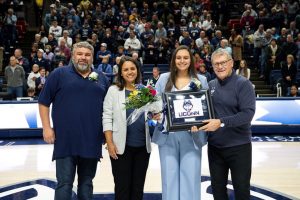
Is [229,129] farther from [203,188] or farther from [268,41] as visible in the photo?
[268,41]

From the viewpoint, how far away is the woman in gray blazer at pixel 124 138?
178 inches

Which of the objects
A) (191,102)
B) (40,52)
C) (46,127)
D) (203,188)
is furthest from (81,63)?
(40,52)

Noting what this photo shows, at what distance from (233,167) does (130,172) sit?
3.05 ft

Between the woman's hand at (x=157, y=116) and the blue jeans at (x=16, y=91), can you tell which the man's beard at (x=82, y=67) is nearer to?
the woman's hand at (x=157, y=116)

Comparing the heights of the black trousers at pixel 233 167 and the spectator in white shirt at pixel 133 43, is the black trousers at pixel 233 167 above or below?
below

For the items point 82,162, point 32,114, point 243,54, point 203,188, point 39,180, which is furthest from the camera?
point 243,54

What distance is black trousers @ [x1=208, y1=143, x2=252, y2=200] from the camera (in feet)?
14.4

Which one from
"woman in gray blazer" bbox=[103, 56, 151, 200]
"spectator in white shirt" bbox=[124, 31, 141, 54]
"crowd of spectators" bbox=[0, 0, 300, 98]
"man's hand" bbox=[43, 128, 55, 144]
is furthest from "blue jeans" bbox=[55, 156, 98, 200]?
"spectator in white shirt" bbox=[124, 31, 141, 54]

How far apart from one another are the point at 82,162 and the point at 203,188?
2204 mm

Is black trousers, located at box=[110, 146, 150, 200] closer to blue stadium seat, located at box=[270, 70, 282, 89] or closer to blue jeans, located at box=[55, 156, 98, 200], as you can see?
blue jeans, located at box=[55, 156, 98, 200]

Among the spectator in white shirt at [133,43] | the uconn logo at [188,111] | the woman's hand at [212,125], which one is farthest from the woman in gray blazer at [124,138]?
the spectator in white shirt at [133,43]

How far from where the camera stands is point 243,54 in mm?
17422

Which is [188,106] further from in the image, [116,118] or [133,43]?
[133,43]

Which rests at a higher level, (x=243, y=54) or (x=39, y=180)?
(x=243, y=54)
